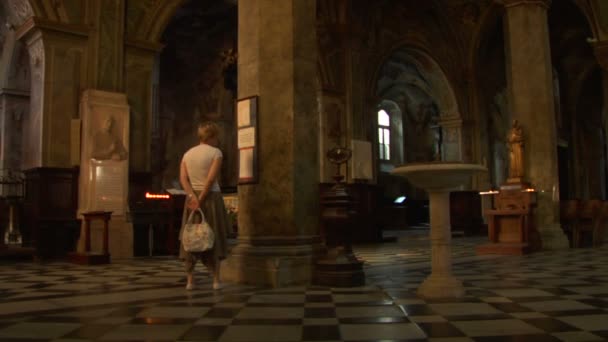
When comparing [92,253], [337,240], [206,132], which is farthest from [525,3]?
[92,253]

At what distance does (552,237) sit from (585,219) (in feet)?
6.45

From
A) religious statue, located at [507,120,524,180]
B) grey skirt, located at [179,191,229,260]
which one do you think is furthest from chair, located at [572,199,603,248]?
grey skirt, located at [179,191,229,260]

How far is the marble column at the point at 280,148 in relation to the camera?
19.5ft

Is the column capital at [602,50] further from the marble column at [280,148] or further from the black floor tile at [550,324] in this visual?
the black floor tile at [550,324]

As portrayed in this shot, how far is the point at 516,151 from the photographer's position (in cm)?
1194

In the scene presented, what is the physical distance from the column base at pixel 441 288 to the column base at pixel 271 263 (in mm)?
1384

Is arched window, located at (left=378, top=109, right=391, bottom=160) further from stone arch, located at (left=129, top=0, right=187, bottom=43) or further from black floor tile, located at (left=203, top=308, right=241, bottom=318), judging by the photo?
black floor tile, located at (left=203, top=308, right=241, bottom=318)

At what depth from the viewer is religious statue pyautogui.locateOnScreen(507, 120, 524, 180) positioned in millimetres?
11852

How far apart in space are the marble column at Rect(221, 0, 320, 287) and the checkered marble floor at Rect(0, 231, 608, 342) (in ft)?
1.46

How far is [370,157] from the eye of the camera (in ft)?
58.4

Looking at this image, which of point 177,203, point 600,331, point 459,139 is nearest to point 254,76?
point 600,331

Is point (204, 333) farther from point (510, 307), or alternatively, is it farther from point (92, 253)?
point (92, 253)

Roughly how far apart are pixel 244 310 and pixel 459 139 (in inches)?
745

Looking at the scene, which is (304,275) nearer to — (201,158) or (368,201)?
(201,158)
